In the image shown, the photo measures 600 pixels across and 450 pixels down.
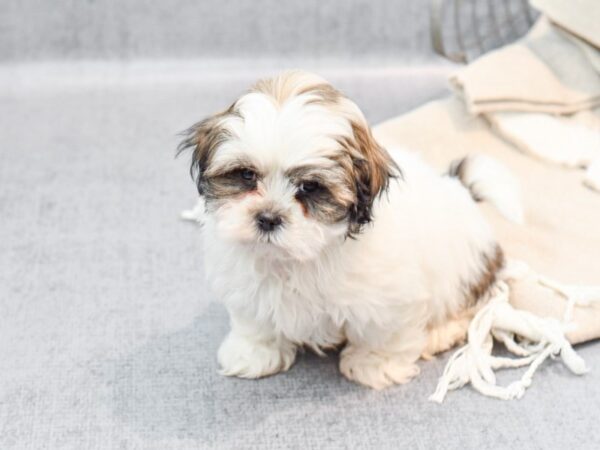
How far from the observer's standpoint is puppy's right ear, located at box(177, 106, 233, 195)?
1.93 m

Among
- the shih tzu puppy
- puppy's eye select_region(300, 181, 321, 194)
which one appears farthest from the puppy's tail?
puppy's eye select_region(300, 181, 321, 194)

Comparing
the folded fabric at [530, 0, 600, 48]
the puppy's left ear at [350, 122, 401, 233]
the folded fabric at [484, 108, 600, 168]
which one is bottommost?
the folded fabric at [484, 108, 600, 168]

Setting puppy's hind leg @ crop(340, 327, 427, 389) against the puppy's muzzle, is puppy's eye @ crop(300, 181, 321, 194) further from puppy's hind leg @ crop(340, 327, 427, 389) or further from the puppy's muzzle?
puppy's hind leg @ crop(340, 327, 427, 389)

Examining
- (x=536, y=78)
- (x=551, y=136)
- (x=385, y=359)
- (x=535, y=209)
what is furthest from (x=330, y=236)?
(x=536, y=78)

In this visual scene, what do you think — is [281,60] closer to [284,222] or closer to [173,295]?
[173,295]

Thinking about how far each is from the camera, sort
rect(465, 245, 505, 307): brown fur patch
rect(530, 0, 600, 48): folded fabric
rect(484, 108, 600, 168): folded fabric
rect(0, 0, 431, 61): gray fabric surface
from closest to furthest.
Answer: rect(465, 245, 505, 307): brown fur patch, rect(484, 108, 600, 168): folded fabric, rect(530, 0, 600, 48): folded fabric, rect(0, 0, 431, 61): gray fabric surface

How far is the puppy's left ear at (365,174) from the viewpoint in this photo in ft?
6.39

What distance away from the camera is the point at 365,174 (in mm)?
1958

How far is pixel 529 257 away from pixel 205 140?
106 centimetres

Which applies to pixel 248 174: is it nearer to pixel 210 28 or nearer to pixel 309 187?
pixel 309 187

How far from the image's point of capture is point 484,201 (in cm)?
266

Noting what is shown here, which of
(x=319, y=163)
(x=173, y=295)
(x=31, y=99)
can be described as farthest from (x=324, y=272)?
(x=31, y=99)

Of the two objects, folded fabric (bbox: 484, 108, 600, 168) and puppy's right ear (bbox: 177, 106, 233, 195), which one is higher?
puppy's right ear (bbox: 177, 106, 233, 195)

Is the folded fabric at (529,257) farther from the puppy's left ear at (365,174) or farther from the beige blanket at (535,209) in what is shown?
the puppy's left ear at (365,174)
